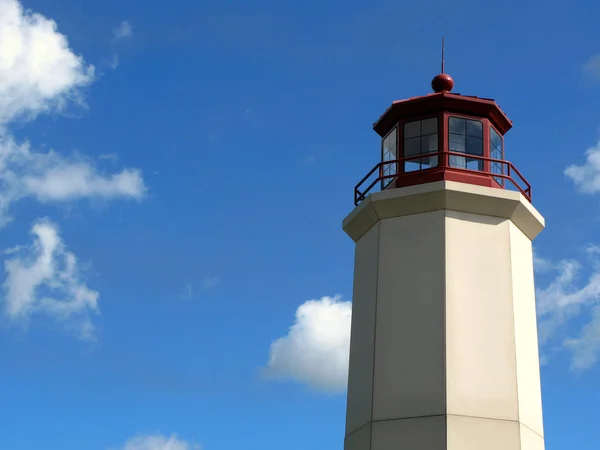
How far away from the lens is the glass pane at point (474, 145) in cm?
1870

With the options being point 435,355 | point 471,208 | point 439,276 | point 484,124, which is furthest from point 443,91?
point 435,355

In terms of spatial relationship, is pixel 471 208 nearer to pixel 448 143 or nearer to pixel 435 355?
pixel 448 143

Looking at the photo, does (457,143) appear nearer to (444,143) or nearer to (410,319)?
(444,143)

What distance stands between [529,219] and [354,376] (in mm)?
4977

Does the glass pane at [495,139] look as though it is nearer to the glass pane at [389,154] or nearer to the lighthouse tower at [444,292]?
the lighthouse tower at [444,292]

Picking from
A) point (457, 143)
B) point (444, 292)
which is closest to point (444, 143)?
point (457, 143)

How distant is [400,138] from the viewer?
19.1 meters

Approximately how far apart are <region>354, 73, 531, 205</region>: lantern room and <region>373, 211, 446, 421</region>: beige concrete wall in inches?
44.2

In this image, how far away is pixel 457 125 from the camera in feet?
61.5

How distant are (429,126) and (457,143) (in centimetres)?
72

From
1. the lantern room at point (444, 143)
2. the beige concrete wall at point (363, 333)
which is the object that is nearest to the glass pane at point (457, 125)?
the lantern room at point (444, 143)

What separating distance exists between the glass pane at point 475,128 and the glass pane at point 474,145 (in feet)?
0.33

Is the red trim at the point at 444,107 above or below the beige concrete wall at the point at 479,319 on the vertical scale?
above

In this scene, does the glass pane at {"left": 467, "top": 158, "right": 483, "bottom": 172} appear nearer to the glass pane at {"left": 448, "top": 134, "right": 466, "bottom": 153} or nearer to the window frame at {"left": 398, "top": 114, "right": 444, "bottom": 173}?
the glass pane at {"left": 448, "top": 134, "right": 466, "bottom": 153}
